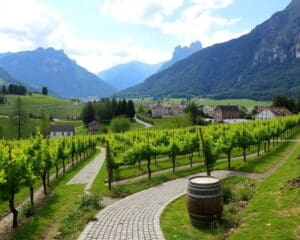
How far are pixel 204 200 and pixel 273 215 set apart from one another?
9.20ft

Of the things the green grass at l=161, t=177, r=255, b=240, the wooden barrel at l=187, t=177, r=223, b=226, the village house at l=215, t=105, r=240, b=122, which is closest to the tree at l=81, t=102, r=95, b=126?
the village house at l=215, t=105, r=240, b=122

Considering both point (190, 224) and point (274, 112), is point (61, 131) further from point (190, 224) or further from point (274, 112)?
point (190, 224)

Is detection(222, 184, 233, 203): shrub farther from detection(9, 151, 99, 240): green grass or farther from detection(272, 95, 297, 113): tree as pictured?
detection(272, 95, 297, 113): tree

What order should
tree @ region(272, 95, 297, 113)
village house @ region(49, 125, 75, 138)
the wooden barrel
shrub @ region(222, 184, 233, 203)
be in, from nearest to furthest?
1. the wooden barrel
2. shrub @ region(222, 184, 233, 203)
3. village house @ region(49, 125, 75, 138)
4. tree @ region(272, 95, 297, 113)

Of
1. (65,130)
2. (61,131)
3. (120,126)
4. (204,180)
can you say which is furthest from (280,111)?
(204,180)

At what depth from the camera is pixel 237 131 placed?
3812 centimetres

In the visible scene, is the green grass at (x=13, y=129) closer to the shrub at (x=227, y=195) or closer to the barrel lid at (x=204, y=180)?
the shrub at (x=227, y=195)

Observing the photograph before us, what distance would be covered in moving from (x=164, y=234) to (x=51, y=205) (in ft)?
30.4

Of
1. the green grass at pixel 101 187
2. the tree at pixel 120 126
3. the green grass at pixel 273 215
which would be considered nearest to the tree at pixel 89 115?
the tree at pixel 120 126

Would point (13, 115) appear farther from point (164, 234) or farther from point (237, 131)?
point (164, 234)

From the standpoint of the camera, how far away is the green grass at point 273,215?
12.7 metres

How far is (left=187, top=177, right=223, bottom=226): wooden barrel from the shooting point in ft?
46.7

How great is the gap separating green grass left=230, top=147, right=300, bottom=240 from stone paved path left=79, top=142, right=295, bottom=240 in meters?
3.22

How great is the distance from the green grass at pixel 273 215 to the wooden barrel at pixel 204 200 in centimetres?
121
